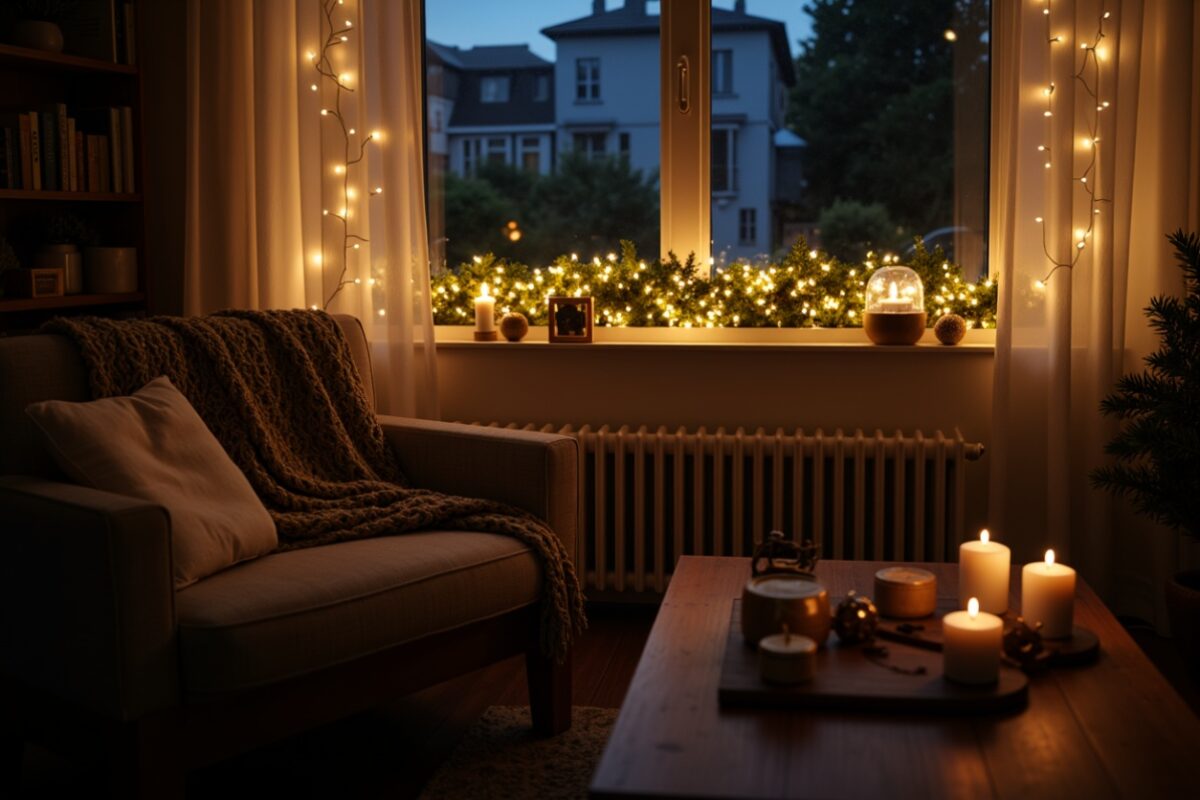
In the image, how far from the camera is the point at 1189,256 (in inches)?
104

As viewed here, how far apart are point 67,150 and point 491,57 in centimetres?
121

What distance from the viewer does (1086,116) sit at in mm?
3113

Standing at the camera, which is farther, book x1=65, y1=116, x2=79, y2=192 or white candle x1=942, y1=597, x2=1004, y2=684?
book x1=65, y1=116, x2=79, y2=192

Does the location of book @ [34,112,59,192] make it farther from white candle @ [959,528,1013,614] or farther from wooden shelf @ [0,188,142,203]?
white candle @ [959,528,1013,614]

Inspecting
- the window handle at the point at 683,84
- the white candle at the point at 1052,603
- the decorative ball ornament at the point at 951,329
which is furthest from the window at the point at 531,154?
the white candle at the point at 1052,603

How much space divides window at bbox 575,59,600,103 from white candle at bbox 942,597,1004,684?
7.84 ft

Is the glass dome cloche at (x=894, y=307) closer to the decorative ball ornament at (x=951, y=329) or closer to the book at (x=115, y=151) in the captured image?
the decorative ball ornament at (x=951, y=329)

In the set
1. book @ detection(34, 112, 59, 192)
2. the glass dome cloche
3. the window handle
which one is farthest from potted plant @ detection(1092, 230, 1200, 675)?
book @ detection(34, 112, 59, 192)

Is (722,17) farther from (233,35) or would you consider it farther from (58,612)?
(58,612)

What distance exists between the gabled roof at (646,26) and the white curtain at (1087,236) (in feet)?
1.95

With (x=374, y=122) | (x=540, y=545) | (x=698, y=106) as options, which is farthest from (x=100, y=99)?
(x=540, y=545)

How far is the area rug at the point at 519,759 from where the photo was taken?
7.47ft

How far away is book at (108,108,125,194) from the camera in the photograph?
11.6 feet

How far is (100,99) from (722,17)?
5.96ft
